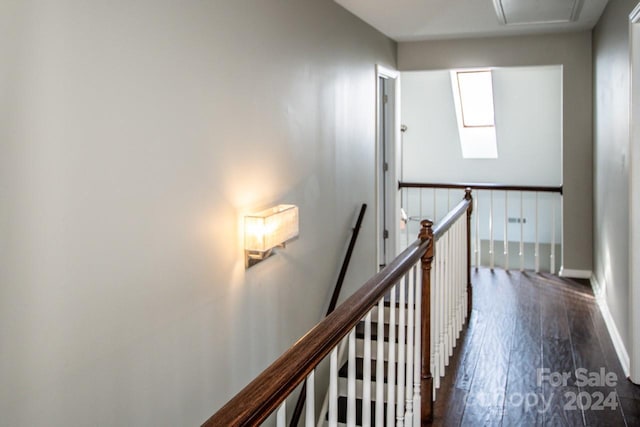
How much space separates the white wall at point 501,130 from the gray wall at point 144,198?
453cm

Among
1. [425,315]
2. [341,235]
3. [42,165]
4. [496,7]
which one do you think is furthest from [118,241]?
[496,7]

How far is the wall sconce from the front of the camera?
3.09 metres

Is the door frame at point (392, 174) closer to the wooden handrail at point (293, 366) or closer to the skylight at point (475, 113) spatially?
the skylight at point (475, 113)

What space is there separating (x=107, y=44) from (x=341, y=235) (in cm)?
290

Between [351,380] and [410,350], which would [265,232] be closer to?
[410,350]

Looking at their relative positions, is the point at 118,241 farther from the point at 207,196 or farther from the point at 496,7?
the point at 496,7

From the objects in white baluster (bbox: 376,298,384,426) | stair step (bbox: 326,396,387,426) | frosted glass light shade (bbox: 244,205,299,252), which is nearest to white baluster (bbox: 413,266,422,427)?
white baluster (bbox: 376,298,384,426)

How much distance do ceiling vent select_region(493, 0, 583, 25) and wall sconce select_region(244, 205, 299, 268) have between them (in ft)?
7.87

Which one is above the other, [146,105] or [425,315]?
[146,105]

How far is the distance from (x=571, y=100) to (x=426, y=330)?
3.92 metres

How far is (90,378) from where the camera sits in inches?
81.8

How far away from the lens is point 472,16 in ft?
16.6

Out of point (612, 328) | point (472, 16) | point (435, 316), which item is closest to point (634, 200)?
point (612, 328)

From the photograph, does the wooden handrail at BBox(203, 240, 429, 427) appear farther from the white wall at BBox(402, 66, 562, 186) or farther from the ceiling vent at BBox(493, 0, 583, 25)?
the white wall at BBox(402, 66, 562, 186)
